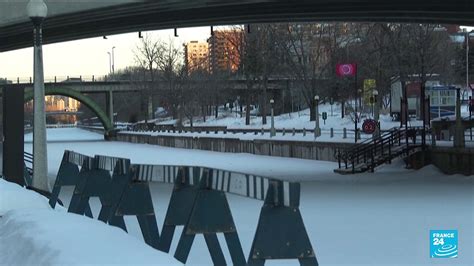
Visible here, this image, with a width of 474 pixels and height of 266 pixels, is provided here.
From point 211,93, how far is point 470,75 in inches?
1452

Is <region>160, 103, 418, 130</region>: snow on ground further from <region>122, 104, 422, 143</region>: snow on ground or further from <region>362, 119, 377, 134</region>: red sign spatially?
<region>362, 119, 377, 134</region>: red sign

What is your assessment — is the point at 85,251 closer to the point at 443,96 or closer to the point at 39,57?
the point at 39,57

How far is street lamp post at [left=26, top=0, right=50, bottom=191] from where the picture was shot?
1681 cm

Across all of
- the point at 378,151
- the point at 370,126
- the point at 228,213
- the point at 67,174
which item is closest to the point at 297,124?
the point at 370,126

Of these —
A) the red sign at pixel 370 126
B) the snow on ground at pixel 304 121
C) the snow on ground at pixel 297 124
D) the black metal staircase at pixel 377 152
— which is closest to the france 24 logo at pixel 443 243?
the black metal staircase at pixel 377 152

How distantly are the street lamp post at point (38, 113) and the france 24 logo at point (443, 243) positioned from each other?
952 centimetres

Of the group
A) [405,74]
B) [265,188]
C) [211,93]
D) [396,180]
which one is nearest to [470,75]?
[405,74]

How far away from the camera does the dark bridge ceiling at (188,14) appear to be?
71.8ft

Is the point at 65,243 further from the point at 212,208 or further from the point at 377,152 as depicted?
the point at 377,152

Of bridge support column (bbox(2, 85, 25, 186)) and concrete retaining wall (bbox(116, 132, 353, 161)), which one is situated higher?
bridge support column (bbox(2, 85, 25, 186))

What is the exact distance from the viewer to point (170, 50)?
300ft

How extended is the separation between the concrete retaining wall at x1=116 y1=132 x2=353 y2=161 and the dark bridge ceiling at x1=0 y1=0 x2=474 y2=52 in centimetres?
840

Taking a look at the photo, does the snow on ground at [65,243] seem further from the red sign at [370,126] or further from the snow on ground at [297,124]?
the snow on ground at [297,124]

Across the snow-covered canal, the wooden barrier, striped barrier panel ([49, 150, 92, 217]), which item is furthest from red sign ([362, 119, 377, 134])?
the wooden barrier
